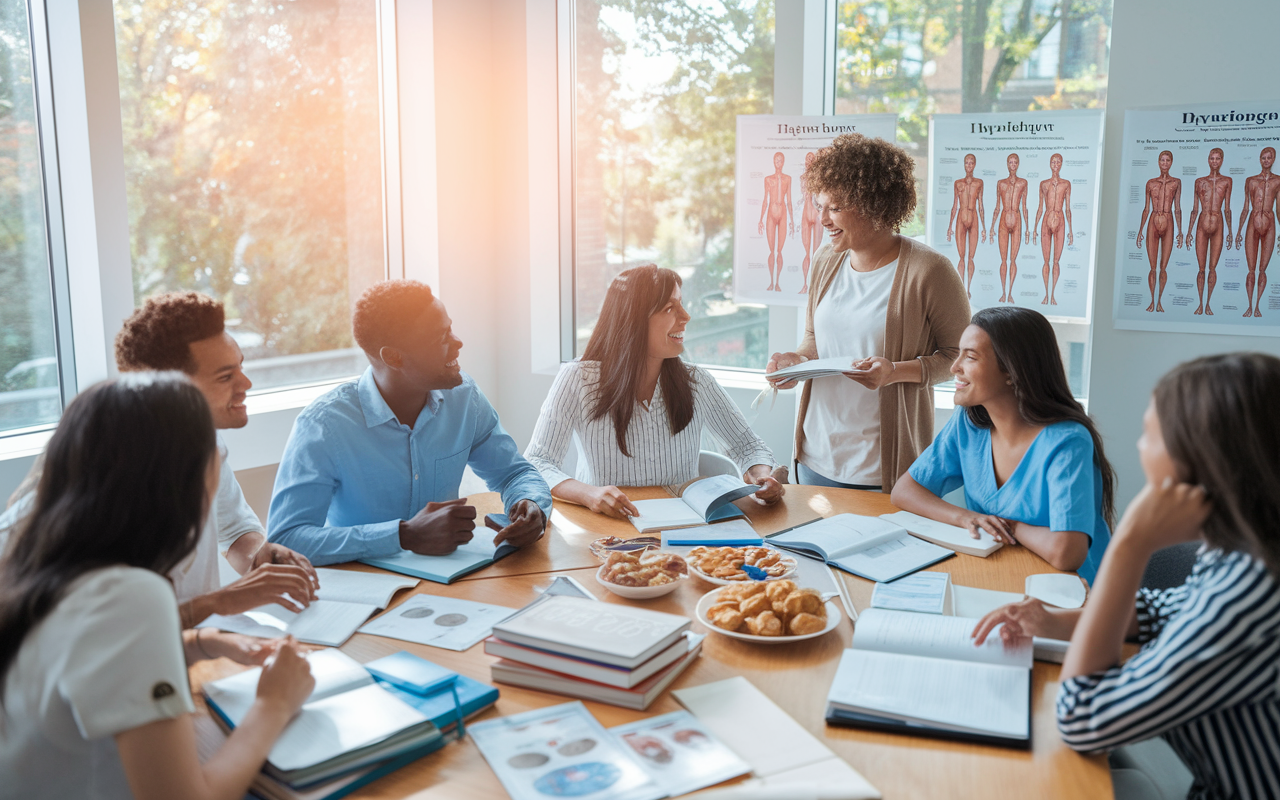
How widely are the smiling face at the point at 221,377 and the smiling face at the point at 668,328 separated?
1140mm

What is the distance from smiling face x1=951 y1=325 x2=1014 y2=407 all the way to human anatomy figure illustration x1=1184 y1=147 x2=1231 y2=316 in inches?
52.1

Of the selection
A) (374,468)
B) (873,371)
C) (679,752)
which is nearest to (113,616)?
(679,752)

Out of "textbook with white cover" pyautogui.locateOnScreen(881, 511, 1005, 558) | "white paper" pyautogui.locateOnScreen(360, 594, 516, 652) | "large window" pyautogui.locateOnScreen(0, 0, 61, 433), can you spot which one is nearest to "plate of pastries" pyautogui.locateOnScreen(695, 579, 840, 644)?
"white paper" pyautogui.locateOnScreen(360, 594, 516, 652)

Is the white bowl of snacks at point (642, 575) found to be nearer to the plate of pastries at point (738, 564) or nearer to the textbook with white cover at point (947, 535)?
the plate of pastries at point (738, 564)

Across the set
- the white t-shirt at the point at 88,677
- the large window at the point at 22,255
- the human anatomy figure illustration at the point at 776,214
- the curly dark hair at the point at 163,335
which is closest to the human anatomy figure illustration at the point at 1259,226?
the human anatomy figure illustration at the point at 776,214

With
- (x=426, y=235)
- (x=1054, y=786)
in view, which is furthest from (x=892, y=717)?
(x=426, y=235)

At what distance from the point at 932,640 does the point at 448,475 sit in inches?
51.6

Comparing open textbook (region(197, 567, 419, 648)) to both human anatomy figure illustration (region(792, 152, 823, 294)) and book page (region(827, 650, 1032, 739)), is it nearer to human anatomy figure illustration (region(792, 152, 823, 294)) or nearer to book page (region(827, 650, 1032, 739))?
book page (region(827, 650, 1032, 739))

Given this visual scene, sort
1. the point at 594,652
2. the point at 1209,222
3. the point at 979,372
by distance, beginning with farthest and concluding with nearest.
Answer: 1. the point at 1209,222
2. the point at 979,372
3. the point at 594,652

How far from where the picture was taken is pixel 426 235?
4051mm

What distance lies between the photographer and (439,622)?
5.45ft

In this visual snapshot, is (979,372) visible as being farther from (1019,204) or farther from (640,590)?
(1019,204)

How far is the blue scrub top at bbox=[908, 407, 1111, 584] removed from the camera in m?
1.98

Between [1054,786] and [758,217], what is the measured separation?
2891 mm
